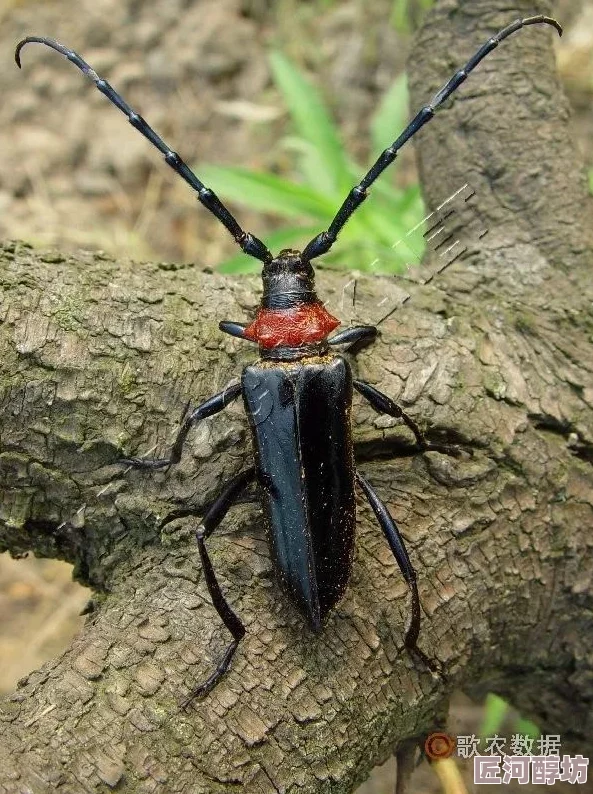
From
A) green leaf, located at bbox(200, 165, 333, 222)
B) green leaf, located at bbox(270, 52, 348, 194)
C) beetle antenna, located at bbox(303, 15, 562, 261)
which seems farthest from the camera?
green leaf, located at bbox(270, 52, 348, 194)

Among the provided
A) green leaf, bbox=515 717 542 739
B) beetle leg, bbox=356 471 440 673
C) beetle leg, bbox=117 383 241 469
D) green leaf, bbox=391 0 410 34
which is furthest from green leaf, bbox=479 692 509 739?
green leaf, bbox=391 0 410 34

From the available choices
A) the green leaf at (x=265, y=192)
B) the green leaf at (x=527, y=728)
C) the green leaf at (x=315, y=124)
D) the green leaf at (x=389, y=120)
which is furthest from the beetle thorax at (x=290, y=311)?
the green leaf at (x=389, y=120)

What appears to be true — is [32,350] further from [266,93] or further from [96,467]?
[266,93]

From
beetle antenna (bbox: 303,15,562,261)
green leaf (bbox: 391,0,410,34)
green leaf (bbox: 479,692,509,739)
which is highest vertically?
green leaf (bbox: 391,0,410,34)

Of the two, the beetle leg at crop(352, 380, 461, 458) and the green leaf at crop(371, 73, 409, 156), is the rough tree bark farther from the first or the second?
the green leaf at crop(371, 73, 409, 156)

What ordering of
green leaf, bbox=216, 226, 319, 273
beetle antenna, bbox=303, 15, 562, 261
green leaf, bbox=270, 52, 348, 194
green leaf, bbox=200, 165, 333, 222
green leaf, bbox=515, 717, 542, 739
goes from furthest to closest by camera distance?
green leaf, bbox=270, 52, 348, 194 < green leaf, bbox=200, 165, 333, 222 < green leaf, bbox=216, 226, 319, 273 < green leaf, bbox=515, 717, 542, 739 < beetle antenna, bbox=303, 15, 562, 261

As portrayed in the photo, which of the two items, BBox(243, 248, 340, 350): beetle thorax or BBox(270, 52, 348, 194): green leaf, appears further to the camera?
BBox(270, 52, 348, 194): green leaf

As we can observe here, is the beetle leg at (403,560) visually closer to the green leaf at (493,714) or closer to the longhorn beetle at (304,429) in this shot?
the longhorn beetle at (304,429)

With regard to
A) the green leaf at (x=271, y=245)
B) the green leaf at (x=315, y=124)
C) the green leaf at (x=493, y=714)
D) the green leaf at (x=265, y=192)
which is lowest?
the green leaf at (x=493, y=714)

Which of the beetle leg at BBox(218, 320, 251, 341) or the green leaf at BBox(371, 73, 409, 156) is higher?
the green leaf at BBox(371, 73, 409, 156)
